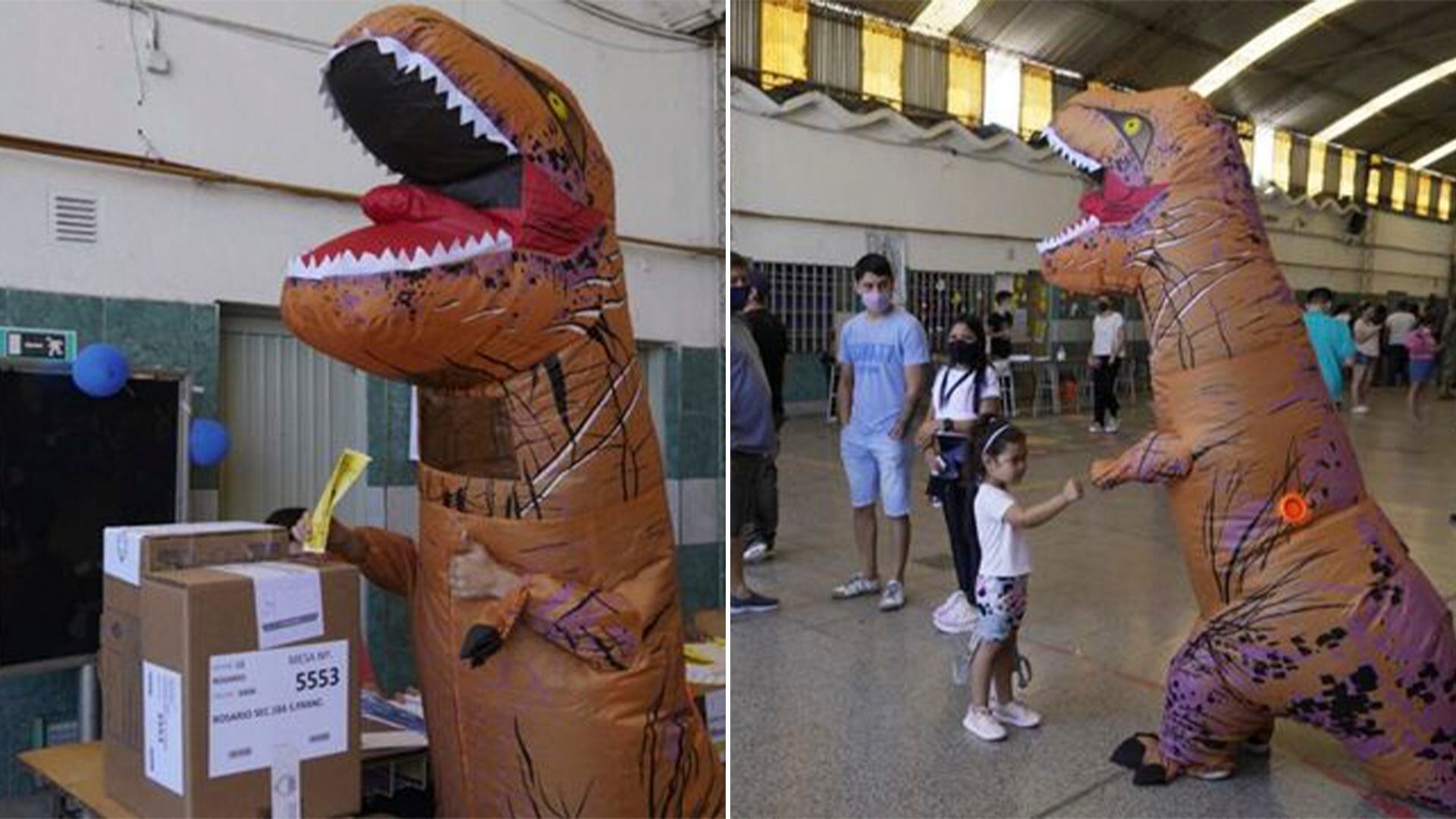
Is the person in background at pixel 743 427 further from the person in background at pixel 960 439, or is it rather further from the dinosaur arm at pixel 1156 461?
the dinosaur arm at pixel 1156 461

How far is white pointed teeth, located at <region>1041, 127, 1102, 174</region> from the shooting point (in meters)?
3.34

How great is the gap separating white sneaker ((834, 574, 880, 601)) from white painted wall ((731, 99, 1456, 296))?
5412mm

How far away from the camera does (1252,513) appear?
295cm

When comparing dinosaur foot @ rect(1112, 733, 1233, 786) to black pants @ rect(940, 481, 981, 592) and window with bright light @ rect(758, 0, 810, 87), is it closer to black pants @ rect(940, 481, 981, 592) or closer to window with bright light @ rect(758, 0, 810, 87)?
black pants @ rect(940, 481, 981, 592)

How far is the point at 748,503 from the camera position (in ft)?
16.7

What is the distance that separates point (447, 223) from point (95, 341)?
2022mm

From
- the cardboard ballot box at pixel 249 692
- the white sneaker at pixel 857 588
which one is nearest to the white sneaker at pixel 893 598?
the white sneaker at pixel 857 588

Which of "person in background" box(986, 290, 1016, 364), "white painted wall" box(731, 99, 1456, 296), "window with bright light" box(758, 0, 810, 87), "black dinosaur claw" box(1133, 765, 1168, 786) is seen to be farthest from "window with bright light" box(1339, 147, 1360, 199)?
"black dinosaur claw" box(1133, 765, 1168, 786)

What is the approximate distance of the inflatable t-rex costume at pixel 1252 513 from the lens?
9.44 ft

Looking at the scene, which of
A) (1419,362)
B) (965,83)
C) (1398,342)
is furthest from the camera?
(1398,342)

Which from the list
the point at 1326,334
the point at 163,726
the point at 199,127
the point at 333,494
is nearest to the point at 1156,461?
the point at 333,494

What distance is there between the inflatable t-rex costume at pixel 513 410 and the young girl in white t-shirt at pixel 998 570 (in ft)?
4.10

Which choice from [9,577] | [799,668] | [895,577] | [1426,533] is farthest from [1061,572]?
[9,577]

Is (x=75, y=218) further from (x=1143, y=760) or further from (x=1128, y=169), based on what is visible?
(x=1143, y=760)
